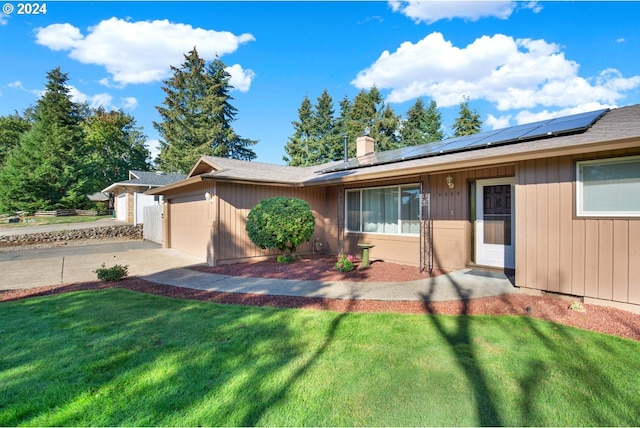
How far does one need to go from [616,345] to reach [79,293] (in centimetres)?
845

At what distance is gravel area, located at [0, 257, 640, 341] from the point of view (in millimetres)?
4305

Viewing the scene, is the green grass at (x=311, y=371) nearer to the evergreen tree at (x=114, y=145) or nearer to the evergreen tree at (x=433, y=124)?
the evergreen tree at (x=433, y=124)

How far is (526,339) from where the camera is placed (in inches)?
146

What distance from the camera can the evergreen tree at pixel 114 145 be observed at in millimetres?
37000

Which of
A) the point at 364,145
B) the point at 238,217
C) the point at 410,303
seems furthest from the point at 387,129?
the point at 410,303

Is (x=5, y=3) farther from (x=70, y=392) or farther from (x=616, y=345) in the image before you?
(x=616, y=345)

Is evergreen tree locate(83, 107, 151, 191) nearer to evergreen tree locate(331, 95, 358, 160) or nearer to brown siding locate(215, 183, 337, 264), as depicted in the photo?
evergreen tree locate(331, 95, 358, 160)

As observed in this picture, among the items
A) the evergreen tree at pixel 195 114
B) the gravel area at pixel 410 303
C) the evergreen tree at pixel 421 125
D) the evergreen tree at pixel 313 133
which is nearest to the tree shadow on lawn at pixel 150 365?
the gravel area at pixel 410 303

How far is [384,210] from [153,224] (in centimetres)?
1285

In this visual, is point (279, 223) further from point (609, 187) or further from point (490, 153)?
point (609, 187)

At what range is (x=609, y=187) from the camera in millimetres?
4758

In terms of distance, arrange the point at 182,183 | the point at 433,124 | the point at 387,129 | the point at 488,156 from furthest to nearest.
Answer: the point at 433,124, the point at 387,129, the point at 182,183, the point at 488,156

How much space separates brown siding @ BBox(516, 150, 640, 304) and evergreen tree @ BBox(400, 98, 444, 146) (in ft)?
87.0

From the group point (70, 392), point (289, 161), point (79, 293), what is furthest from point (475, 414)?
point (289, 161)
